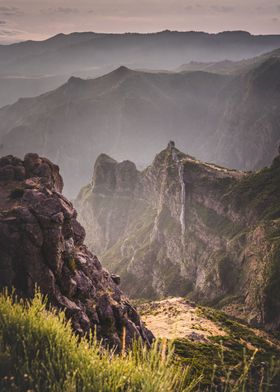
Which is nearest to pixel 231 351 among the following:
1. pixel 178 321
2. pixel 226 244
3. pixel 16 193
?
pixel 178 321

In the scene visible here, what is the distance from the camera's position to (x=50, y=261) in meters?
41.2

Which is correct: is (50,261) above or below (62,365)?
below

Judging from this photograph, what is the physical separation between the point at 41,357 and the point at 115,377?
267cm

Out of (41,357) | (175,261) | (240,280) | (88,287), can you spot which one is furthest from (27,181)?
(175,261)

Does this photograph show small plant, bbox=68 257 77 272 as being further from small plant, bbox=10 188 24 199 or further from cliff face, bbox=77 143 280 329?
cliff face, bbox=77 143 280 329

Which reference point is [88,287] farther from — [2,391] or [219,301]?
[219,301]

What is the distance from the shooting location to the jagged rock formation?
38094mm

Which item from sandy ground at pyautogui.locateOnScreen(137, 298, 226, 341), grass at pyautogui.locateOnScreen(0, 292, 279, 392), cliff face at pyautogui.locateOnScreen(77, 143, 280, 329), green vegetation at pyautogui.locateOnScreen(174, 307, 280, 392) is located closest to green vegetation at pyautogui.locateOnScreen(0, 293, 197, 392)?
grass at pyautogui.locateOnScreen(0, 292, 279, 392)

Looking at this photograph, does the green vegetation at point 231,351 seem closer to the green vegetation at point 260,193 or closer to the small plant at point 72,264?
the small plant at point 72,264

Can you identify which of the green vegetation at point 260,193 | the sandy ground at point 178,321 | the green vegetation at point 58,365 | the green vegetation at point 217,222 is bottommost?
the sandy ground at point 178,321

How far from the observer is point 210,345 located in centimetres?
7656

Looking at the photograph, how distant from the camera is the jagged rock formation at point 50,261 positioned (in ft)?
125

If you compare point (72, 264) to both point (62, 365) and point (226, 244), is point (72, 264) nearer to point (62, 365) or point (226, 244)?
point (62, 365)

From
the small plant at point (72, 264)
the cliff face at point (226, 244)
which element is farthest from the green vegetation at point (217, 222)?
the small plant at point (72, 264)
